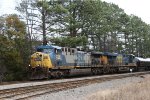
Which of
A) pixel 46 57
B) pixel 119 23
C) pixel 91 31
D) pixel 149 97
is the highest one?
pixel 119 23

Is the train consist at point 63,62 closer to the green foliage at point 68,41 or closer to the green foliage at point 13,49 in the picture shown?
the green foliage at point 13,49

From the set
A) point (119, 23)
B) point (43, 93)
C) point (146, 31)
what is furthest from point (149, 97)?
point (146, 31)

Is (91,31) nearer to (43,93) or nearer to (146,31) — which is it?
(43,93)

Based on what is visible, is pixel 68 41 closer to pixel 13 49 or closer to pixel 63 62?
pixel 63 62

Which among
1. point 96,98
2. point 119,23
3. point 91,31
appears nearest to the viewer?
point 96,98

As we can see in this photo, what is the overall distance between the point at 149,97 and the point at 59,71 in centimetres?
1842

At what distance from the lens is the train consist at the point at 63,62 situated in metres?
32.7

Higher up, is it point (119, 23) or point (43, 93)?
point (119, 23)

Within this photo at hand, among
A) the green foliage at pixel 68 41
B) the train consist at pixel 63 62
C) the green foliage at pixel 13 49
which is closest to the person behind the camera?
the train consist at pixel 63 62

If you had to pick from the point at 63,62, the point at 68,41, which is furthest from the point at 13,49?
the point at 68,41

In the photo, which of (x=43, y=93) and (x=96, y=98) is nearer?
(x=96, y=98)

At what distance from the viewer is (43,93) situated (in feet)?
64.4

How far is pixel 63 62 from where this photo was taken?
114 ft

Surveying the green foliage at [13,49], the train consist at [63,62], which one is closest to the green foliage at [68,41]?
the train consist at [63,62]
